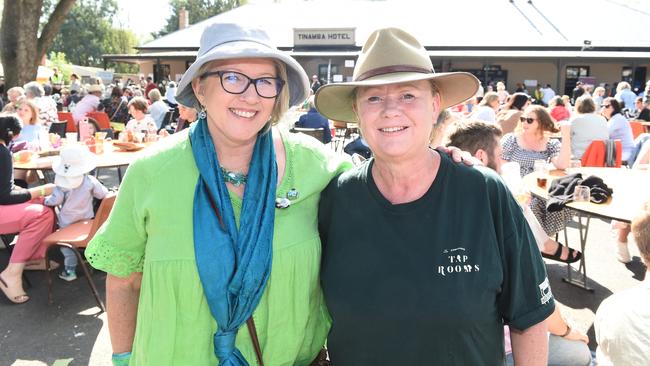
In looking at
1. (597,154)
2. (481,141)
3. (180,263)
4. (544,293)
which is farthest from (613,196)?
(180,263)

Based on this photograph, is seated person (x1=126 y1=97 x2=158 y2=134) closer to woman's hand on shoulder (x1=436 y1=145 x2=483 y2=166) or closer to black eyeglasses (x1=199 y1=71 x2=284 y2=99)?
black eyeglasses (x1=199 y1=71 x2=284 y2=99)

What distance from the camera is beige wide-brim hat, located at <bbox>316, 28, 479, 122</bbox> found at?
1623 mm

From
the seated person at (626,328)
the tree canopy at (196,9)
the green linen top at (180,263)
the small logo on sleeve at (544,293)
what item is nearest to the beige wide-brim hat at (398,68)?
the green linen top at (180,263)

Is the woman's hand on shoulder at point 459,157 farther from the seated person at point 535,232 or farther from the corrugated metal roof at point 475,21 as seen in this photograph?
the corrugated metal roof at point 475,21

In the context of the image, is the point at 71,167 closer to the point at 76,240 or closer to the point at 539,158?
the point at 76,240

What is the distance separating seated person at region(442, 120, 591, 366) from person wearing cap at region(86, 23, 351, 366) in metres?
1.13

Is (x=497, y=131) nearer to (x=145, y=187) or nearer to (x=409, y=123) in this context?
(x=409, y=123)

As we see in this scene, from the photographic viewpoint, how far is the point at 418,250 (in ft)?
5.11

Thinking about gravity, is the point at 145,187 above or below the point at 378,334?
above

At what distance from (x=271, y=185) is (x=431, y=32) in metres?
27.1

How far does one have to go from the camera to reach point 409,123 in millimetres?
1624

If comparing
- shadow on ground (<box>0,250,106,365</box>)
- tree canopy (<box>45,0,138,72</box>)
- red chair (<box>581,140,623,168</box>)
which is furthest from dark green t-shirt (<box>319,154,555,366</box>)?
tree canopy (<box>45,0,138,72</box>)

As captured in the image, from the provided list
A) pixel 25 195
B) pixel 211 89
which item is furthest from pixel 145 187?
pixel 25 195

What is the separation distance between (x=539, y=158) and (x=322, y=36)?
21.5 m
